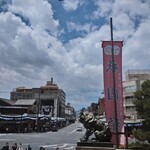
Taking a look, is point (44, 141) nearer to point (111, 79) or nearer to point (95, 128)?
point (95, 128)

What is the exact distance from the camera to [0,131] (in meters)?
94.8

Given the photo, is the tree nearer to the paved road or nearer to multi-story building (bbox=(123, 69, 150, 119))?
the paved road

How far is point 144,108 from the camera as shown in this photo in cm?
2883

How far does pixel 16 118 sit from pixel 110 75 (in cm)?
7046

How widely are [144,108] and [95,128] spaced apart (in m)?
5.43

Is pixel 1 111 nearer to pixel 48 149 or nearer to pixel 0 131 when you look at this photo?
pixel 0 131

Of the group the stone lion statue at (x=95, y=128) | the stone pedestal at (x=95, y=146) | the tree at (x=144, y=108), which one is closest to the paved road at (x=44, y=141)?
the tree at (x=144, y=108)

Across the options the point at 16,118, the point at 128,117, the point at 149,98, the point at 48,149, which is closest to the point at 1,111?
the point at 16,118

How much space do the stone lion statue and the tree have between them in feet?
15.5

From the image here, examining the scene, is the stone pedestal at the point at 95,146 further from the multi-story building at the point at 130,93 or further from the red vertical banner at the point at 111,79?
the multi-story building at the point at 130,93

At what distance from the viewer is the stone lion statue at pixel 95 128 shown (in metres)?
24.9

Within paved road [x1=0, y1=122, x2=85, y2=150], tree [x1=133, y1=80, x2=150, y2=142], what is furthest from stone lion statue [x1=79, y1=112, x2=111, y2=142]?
paved road [x1=0, y1=122, x2=85, y2=150]

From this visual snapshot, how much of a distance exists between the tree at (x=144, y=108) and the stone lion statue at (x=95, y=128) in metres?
4.72

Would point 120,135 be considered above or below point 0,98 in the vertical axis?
below
